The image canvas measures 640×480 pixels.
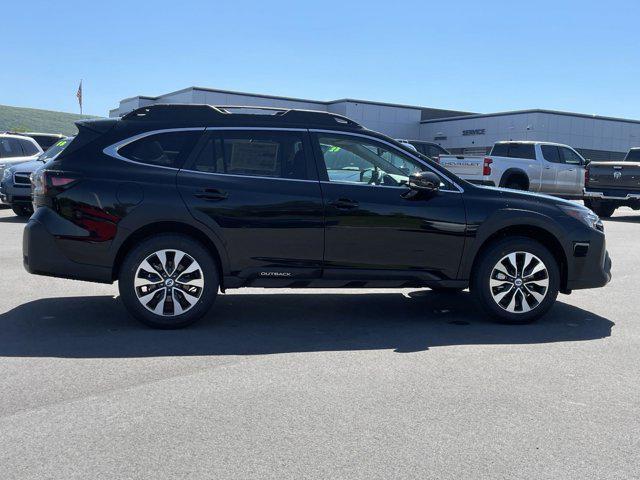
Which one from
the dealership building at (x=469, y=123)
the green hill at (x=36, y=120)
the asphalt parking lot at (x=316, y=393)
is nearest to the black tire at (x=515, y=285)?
the asphalt parking lot at (x=316, y=393)

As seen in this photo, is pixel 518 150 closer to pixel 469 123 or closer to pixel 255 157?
pixel 255 157

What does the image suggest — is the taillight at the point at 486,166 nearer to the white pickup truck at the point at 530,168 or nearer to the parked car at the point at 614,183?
the white pickup truck at the point at 530,168

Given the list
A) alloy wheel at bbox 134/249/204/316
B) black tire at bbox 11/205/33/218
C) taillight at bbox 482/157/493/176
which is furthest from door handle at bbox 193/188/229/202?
taillight at bbox 482/157/493/176

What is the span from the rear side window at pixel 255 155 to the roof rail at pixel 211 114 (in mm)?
184

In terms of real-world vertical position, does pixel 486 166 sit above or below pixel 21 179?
above

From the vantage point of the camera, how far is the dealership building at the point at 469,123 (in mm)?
47625

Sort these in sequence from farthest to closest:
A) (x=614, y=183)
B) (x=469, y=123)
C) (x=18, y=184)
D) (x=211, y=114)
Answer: (x=469, y=123)
(x=614, y=183)
(x=18, y=184)
(x=211, y=114)

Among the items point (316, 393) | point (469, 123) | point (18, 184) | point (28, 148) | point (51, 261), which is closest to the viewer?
point (316, 393)

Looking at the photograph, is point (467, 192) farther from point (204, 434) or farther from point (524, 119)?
point (524, 119)

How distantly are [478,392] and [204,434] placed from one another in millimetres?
1810

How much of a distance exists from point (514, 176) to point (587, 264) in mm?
15668

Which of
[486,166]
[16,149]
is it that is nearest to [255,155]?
[16,149]

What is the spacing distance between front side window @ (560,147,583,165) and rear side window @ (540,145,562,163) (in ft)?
0.82

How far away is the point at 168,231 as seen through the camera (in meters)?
6.05
